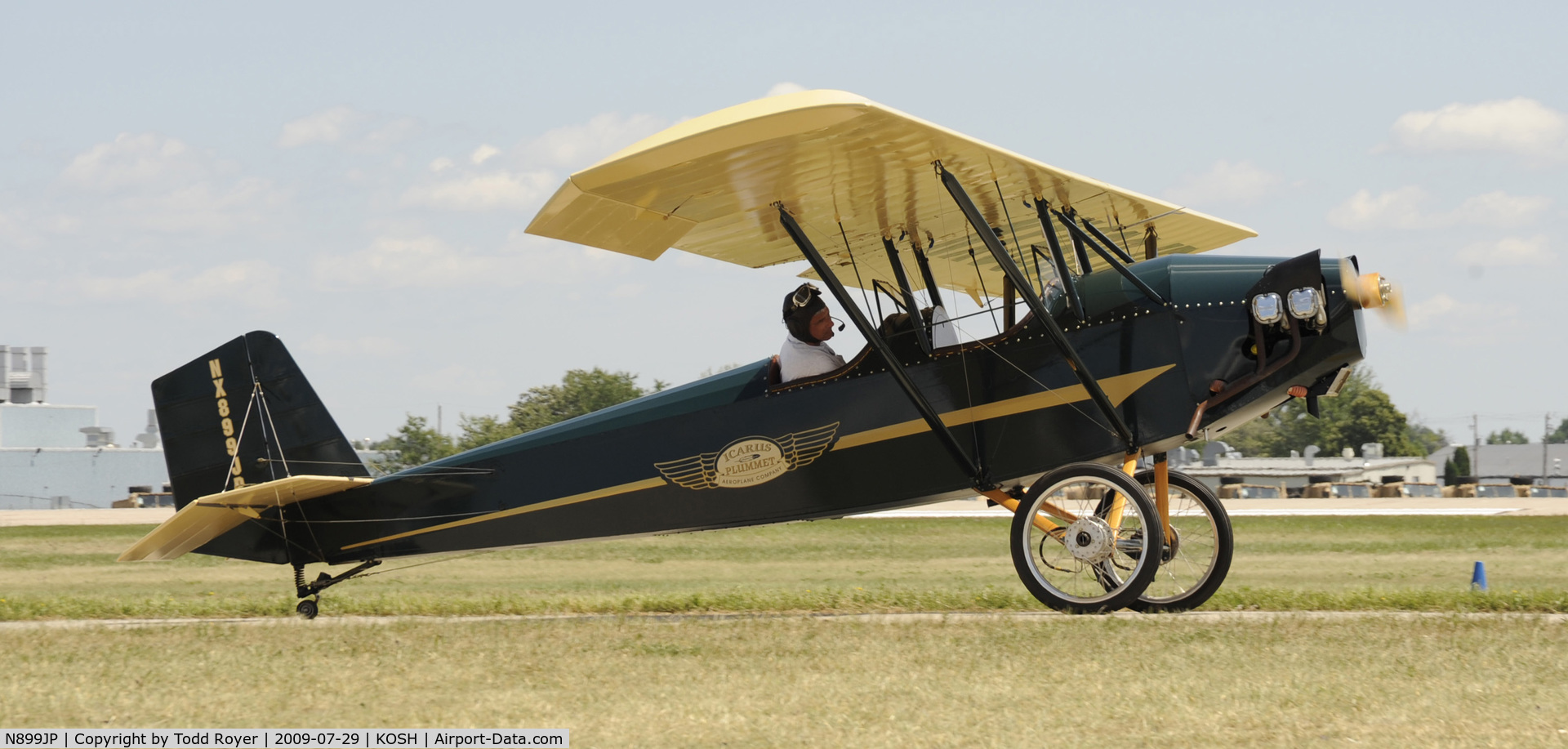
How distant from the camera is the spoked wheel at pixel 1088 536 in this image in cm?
772

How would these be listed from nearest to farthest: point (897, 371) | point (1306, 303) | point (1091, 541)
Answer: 1. point (1306, 303)
2. point (1091, 541)
3. point (897, 371)

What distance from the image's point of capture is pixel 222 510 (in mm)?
9641

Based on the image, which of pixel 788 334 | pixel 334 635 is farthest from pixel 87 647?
pixel 788 334

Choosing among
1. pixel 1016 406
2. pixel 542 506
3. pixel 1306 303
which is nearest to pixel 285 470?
pixel 542 506

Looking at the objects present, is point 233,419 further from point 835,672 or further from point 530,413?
point 530,413

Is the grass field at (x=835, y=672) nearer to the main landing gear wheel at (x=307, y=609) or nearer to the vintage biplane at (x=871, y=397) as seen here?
the main landing gear wheel at (x=307, y=609)

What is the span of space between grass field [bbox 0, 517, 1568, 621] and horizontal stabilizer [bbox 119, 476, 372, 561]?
0.80 metres

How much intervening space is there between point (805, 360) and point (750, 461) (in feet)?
2.56

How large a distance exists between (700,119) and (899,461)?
2.68m

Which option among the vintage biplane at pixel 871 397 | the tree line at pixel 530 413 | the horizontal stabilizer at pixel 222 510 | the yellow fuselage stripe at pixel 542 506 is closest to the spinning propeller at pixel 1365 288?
the vintage biplane at pixel 871 397

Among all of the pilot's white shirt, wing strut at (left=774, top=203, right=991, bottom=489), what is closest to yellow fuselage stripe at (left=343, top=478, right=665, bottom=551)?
the pilot's white shirt

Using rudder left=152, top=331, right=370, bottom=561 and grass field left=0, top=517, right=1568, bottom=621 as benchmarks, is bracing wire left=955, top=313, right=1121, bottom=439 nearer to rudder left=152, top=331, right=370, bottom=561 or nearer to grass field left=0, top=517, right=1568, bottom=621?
grass field left=0, top=517, right=1568, bottom=621

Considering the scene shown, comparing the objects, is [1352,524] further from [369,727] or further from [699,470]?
[369,727]

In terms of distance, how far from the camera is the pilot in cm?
884
